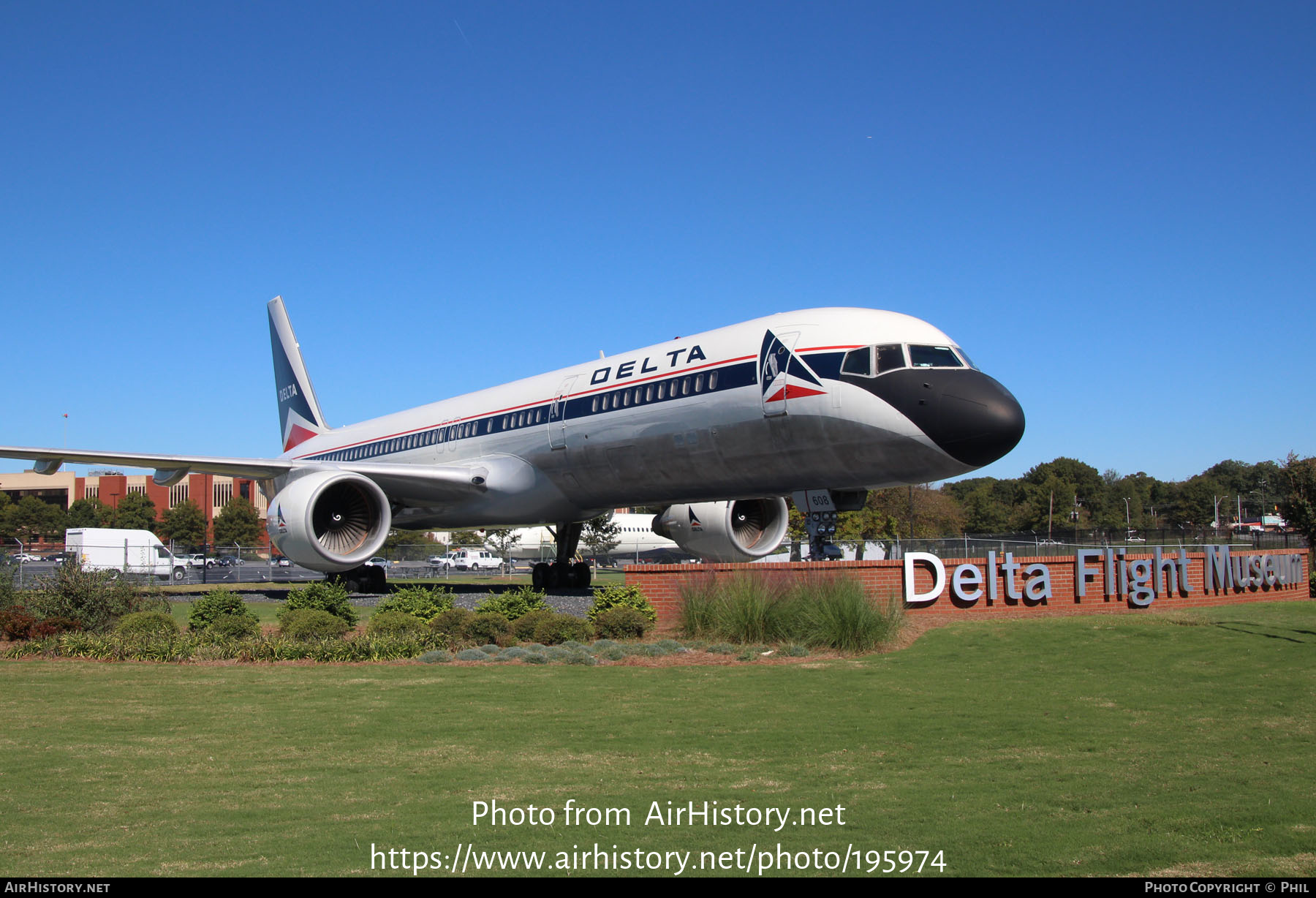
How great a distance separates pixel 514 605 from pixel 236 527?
6999cm

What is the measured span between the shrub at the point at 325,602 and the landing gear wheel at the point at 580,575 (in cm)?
870

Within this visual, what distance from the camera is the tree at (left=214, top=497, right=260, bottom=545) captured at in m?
77.5

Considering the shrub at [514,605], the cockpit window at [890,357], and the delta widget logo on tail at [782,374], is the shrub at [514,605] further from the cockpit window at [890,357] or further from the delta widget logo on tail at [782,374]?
the cockpit window at [890,357]

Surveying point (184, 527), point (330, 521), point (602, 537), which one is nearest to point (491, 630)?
point (330, 521)

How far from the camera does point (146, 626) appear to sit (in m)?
13.8

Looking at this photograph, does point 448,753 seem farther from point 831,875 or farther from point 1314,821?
point 1314,821

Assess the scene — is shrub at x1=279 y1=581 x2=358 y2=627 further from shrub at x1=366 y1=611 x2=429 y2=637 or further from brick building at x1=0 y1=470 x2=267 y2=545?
brick building at x1=0 y1=470 x2=267 y2=545

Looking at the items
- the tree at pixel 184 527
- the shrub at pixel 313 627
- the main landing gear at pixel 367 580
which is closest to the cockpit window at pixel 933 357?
the shrub at pixel 313 627

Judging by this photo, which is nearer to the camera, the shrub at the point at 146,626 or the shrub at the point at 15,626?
the shrub at the point at 146,626

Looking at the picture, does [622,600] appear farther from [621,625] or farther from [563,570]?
[563,570]

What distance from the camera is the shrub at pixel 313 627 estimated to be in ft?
43.1

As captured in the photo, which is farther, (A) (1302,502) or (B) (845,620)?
(A) (1302,502)

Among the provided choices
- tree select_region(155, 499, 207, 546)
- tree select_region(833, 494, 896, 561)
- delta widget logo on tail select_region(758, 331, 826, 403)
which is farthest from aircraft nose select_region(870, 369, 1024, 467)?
tree select_region(155, 499, 207, 546)

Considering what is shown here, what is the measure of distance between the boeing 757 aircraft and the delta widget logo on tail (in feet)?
0.08
